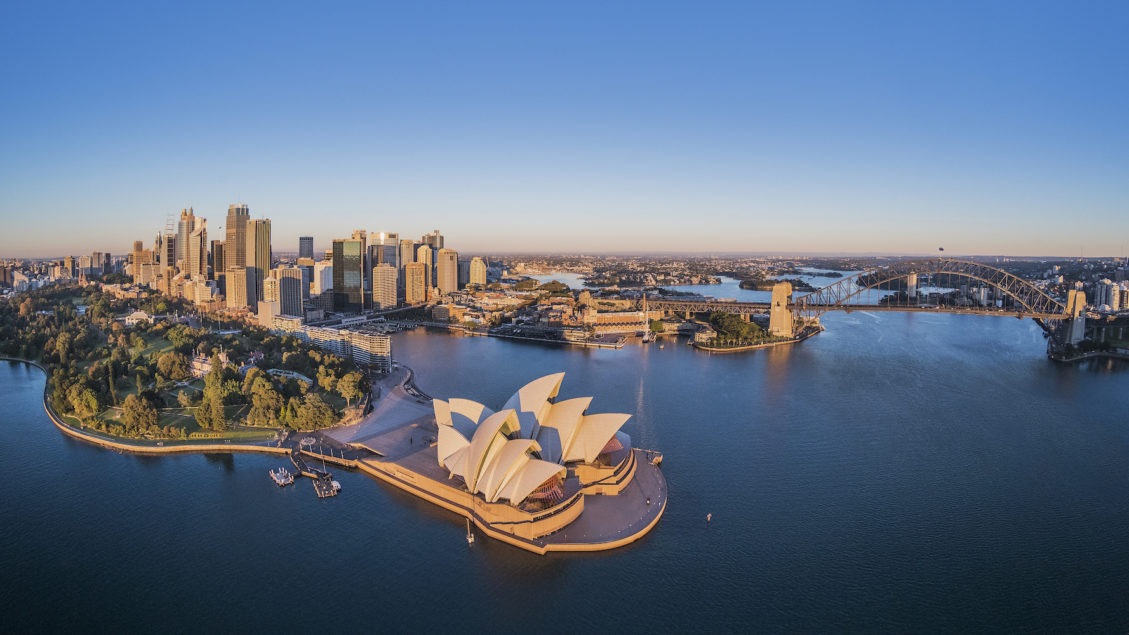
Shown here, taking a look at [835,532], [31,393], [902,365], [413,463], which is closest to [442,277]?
[31,393]

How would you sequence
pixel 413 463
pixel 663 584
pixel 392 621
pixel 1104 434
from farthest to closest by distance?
pixel 1104 434
pixel 413 463
pixel 663 584
pixel 392 621

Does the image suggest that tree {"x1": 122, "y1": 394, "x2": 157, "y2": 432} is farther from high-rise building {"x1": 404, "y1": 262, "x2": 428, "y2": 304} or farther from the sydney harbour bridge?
high-rise building {"x1": 404, "y1": 262, "x2": 428, "y2": 304}

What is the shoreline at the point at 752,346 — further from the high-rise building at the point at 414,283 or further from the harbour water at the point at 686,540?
the high-rise building at the point at 414,283

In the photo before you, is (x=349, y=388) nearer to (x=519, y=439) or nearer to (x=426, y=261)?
(x=519, y=439)

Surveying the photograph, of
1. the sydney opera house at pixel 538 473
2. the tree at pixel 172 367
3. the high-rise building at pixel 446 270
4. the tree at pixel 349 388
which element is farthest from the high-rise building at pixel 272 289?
the sydney opera house at pixel 538 473

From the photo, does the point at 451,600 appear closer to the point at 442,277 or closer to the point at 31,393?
the point at 31,393

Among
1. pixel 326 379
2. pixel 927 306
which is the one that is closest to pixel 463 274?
pixel 927 306

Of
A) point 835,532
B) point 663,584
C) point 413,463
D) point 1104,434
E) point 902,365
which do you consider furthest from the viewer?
point 902,365

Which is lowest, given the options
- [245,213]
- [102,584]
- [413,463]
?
[102,584]
